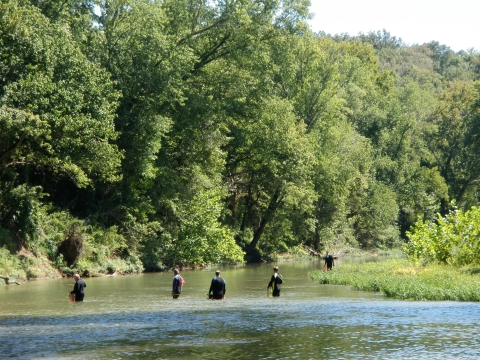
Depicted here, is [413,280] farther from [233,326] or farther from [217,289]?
[233,326]

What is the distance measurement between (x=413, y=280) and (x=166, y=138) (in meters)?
26.5

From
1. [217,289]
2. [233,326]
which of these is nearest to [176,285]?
[217,289]

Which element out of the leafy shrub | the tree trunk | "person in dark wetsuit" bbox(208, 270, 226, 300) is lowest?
"person in dark wetsuit" bbox(208, 270, 226, 300)

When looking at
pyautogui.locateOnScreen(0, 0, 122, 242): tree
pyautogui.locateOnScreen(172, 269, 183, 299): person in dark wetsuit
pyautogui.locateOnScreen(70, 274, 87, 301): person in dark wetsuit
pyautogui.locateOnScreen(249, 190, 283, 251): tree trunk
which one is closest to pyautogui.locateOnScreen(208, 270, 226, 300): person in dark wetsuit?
pyautogui.locateOnScreen(172, 269, 183, 299): person in dark wetsuit

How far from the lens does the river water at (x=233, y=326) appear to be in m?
18.8

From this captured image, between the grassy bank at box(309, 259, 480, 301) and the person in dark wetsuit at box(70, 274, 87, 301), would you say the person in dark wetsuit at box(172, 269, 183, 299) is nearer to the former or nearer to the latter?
the person in dark wetsuit at box(70, 274, 87, 301)

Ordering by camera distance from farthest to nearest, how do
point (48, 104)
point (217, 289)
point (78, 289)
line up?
point (48, 104), point (217, 289), point (78, 289)

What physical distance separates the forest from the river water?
34.0ft

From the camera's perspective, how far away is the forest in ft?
135

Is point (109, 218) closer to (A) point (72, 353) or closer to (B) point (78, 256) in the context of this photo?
(B) point (78, 256)

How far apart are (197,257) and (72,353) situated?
3495 cm

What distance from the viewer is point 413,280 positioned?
35594mm

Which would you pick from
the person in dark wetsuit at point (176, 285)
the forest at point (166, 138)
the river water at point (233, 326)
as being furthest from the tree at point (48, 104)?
the person in dark wetsuit at point (176, 285)

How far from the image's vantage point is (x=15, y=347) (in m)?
19.5
